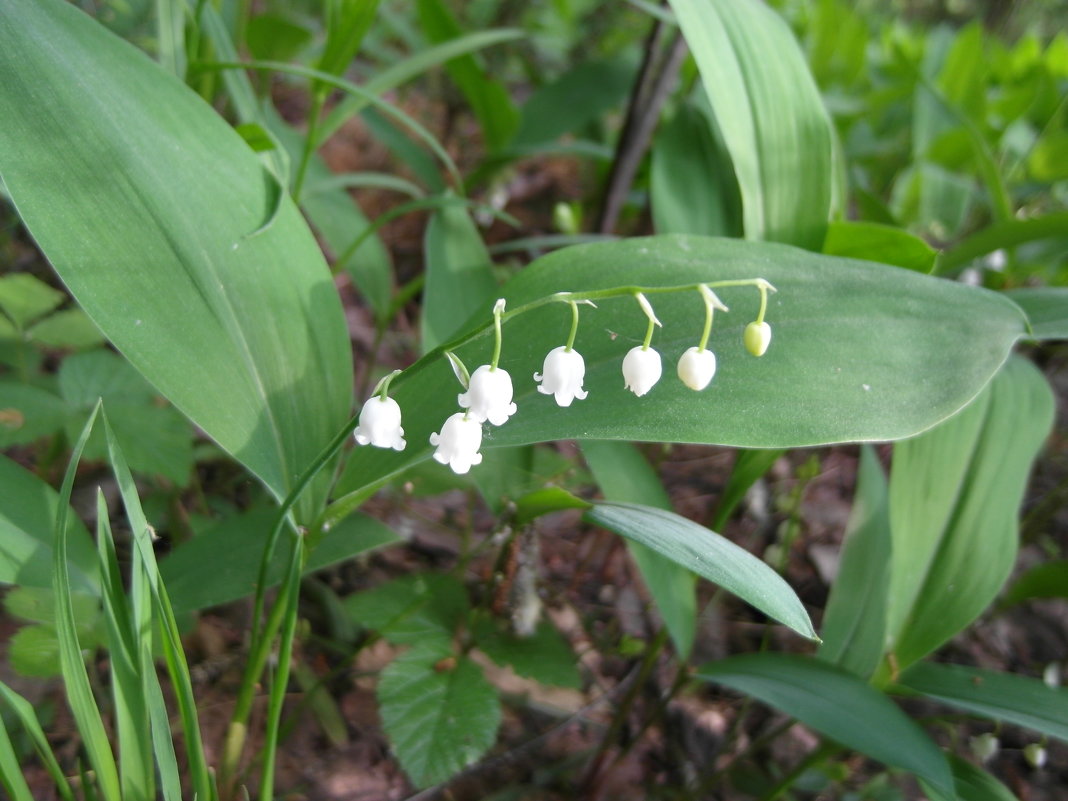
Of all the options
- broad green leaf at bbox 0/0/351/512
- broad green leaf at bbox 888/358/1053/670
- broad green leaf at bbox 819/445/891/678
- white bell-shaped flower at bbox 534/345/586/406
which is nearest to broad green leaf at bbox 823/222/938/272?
broad green leaf at bbox 888/358/1053/670

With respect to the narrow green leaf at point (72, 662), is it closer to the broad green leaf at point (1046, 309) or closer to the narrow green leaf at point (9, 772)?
the narrow green leaf at point (9, 772)

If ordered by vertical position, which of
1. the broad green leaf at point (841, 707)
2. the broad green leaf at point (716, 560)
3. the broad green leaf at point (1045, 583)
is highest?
the broad green leaf at point (716, 560)

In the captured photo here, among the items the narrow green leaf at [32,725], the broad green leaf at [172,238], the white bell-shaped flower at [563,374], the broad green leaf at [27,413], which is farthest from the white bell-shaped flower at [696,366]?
the broad green leaf at [27,413]

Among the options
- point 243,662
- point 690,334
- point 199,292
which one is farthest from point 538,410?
point 243,662

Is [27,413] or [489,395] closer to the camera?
[489,395]

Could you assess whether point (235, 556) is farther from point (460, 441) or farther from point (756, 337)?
point (756, 337)

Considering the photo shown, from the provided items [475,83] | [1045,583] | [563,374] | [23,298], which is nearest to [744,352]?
[563,374]
